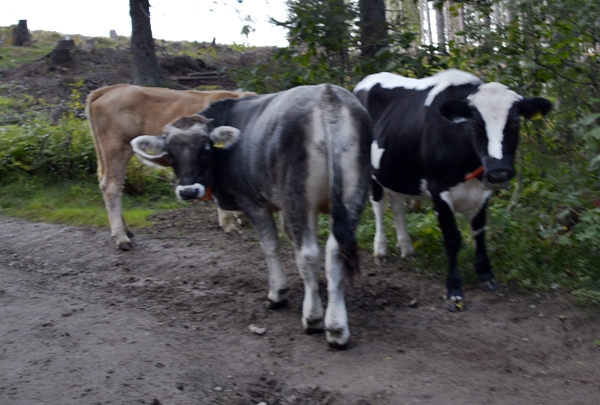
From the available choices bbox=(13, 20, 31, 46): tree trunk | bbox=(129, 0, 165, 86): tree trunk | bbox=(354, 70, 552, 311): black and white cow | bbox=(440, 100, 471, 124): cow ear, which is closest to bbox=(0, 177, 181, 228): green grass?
bbox=(354, 70, 552, 311): black and white cow

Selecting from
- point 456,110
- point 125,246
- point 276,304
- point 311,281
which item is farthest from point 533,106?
point 125,246

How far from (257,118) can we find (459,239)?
7.13ft

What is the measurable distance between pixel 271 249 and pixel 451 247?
1.68 metres

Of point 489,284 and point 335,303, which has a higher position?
point 335,303

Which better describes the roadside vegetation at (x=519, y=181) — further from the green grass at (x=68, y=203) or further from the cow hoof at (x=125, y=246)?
the cow hoof at (x=125, y=246)

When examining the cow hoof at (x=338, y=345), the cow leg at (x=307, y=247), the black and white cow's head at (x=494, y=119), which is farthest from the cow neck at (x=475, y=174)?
the cow hoof at (x=338, y=345)

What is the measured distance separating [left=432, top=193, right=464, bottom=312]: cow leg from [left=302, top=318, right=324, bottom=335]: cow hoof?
50.8 inches

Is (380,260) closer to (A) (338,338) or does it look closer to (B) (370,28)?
(A) (338,338)

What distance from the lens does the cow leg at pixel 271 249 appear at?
5.89 meters

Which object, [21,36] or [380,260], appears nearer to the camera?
[380,260]

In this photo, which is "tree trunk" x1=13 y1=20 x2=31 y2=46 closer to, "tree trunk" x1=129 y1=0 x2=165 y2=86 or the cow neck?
"tree trunk" x1=129 y1=0 x2=165 y2=86

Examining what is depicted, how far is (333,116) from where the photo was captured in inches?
201

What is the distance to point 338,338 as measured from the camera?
504cm

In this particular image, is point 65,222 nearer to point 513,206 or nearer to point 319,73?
point 319,73
